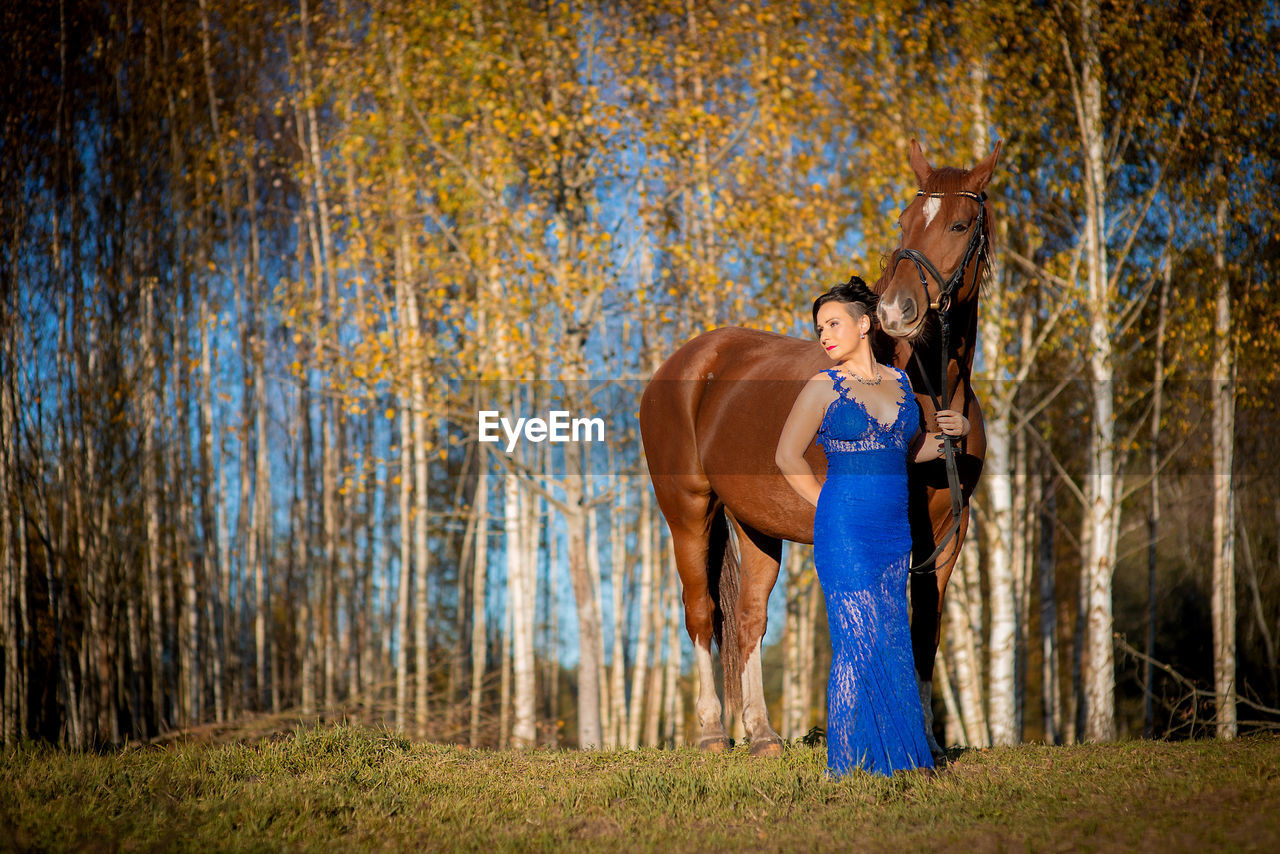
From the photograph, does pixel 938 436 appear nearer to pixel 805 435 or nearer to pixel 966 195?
pixel 805 435

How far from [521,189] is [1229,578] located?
29.3 ft

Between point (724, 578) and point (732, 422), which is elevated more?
point (732, 422)

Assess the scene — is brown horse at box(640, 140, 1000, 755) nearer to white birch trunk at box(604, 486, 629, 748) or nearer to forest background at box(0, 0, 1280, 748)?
forest background at box(0, 0, 1280, 748)

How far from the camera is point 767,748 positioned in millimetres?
4348

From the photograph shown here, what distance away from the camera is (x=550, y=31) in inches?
376

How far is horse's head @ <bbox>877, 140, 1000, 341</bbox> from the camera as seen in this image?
363 centimetres

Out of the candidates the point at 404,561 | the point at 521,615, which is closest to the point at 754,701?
the point at 521,615

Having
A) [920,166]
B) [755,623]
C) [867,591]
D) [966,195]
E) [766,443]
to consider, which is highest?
[920,166]

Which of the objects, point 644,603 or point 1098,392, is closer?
point 1098,392

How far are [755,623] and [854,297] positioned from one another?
5.76ft

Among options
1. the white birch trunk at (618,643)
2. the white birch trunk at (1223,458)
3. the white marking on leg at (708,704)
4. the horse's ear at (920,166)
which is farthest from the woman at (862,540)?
the white birch trunk at (1223,458)

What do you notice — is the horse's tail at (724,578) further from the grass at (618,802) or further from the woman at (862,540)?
the woman at (862,540)

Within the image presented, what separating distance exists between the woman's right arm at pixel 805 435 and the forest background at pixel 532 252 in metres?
5.09

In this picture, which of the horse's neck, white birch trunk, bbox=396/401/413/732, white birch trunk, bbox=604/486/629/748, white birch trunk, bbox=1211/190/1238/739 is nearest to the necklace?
the horse's neck
